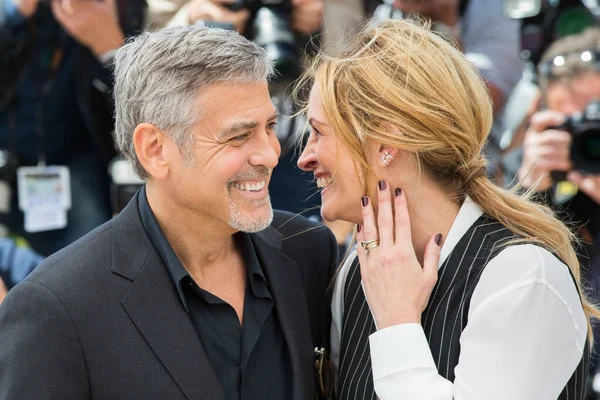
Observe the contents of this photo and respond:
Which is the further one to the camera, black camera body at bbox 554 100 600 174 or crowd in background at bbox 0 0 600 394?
crowd in background at bbox 0 0 600 394

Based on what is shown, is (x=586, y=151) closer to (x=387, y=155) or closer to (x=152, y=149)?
(x=387, y=155)

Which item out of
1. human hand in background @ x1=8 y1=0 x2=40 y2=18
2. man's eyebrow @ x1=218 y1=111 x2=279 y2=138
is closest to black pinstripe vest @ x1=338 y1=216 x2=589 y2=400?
man's eyebrow @ x1=218 y1=111 x2=279 y2=138

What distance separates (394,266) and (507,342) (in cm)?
32

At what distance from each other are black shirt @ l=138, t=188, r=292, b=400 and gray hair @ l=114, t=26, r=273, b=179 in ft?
0.75

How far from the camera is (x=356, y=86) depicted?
6.33ft

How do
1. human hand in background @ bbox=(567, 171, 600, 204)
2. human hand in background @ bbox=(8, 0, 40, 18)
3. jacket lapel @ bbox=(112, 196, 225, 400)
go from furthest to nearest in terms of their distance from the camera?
human hand in background @ bbox=(8, 0, 40, 18)
human hand in background @ bbox=(567, 171, 600, 204)
jacket lapel @ bbox=(112, 196, 225, 400)

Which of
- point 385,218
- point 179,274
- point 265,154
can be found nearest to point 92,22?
point 265,154

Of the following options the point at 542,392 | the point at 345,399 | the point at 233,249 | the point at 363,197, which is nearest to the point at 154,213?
the point at 233,249

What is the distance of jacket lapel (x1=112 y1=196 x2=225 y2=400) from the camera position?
179 centimetres

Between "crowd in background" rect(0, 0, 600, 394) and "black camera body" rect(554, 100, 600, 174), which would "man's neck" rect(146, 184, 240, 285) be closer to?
"crowd in background" rect(0, 0, 600, 394)

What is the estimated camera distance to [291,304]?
206 centimetres

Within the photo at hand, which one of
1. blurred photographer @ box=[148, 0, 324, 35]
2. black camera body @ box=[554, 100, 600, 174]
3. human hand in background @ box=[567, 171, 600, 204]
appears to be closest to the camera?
black camera body @ box=[554, 100, 600, 174]

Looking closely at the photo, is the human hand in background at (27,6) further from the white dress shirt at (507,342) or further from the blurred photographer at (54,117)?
the white dress shirt at (507,342)

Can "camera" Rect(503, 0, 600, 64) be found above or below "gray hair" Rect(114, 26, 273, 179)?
below
